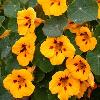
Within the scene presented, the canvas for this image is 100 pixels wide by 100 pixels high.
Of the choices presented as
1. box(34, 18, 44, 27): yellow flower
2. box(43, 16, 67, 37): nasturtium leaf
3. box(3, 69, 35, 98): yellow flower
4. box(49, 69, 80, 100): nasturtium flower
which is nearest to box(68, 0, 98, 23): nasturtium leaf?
box(43, 16, 67, 37): nasturtium leaf

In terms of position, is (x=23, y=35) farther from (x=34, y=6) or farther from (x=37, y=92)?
(x=37, y=92)

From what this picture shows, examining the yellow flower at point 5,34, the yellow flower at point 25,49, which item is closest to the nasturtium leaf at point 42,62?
the yellow flower at point 25,49

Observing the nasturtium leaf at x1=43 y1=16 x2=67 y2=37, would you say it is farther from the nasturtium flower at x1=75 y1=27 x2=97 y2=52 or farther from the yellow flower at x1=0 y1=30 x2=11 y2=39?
the yellow flower at x1=0 y1=30 x2=11 y2=39

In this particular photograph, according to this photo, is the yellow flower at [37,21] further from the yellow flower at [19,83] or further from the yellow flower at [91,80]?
the yellow flower at [91,80]

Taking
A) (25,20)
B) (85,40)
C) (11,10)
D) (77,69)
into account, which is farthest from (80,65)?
(11,10)

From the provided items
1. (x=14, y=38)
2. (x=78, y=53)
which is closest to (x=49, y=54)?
(x=78, y=53)
